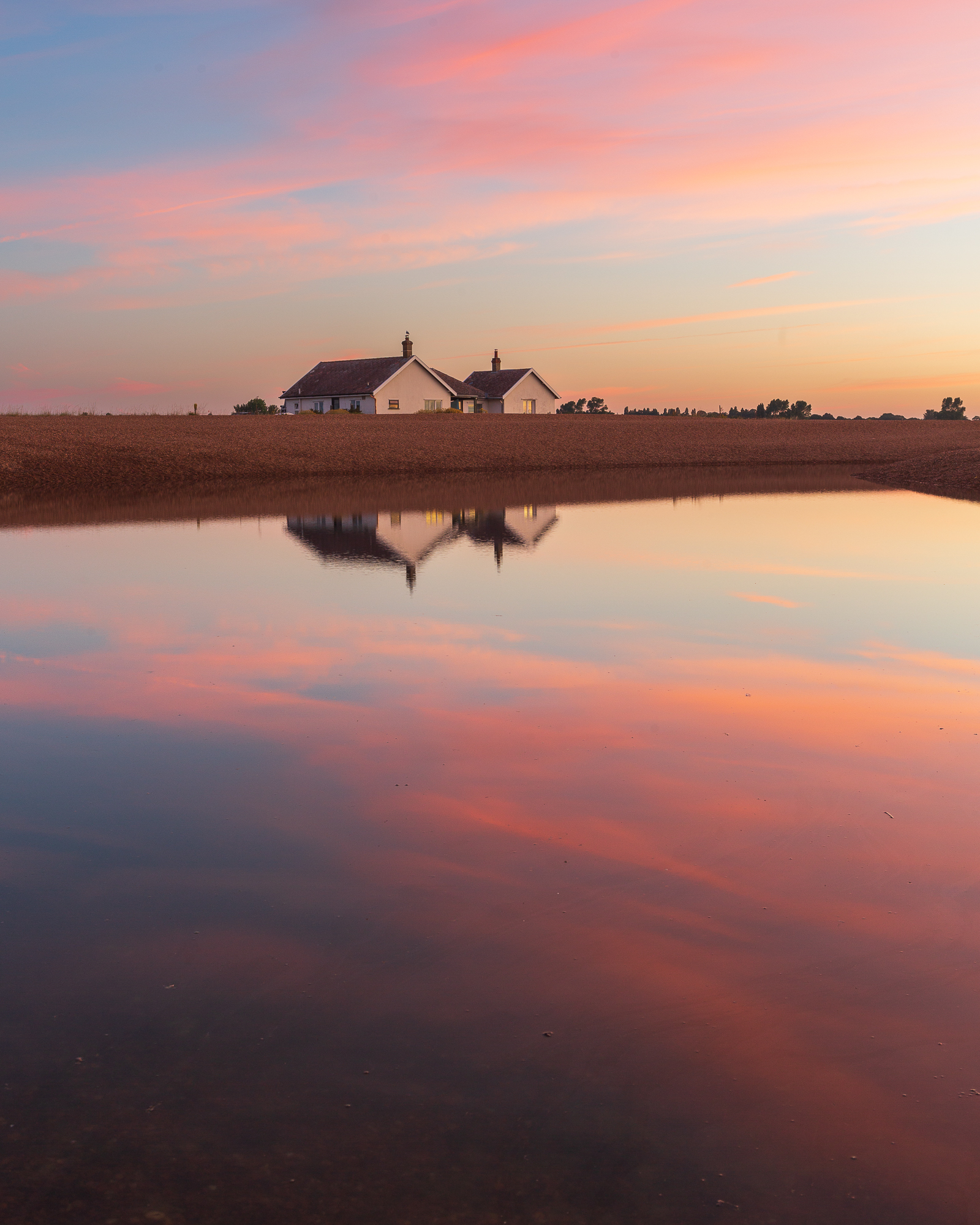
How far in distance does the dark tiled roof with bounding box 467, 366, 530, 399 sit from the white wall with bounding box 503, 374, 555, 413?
1.45 ft

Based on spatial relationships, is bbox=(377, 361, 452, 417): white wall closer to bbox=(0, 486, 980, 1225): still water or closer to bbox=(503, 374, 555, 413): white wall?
bbox=(503, 374, 555, 413): white wall

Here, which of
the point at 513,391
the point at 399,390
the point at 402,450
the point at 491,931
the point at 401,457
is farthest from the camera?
the point at 513,391

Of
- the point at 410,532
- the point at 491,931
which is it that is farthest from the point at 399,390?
the point at 491,931

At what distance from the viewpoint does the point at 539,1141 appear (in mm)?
3766

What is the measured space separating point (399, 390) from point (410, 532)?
59.9m

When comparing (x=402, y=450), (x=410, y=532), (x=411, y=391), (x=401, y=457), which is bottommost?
(x=410, y=532)

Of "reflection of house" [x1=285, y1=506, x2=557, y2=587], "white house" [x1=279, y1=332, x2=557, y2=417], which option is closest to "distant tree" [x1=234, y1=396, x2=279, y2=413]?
"white house" [x1=279, y1=332, x2=557, y2=417]

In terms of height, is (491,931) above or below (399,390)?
below

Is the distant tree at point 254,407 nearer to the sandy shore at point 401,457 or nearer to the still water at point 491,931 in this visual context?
the sandy shore at point 401,457

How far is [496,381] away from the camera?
94.0 metres

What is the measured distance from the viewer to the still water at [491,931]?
366 centimetres

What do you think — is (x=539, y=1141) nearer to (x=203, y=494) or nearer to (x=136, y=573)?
(x=136, y=573)

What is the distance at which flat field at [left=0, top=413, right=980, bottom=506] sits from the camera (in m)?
37.9

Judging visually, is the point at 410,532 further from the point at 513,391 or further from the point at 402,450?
the point at 513,391
